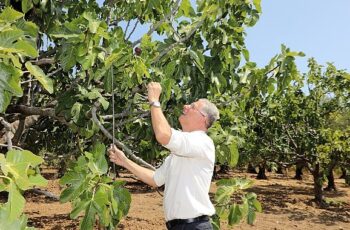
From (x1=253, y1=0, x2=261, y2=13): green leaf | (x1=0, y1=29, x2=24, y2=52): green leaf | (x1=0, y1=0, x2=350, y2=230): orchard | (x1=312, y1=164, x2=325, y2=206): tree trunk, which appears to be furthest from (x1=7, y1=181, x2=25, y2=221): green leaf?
(x1=312, y1=164, x2=325, y2=206): tree trunk

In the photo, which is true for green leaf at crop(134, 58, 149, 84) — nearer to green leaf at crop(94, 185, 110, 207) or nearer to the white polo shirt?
the white polo shirt

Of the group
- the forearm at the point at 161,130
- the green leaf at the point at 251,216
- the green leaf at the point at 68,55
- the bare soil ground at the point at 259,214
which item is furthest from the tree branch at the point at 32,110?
the bare soil ground at the point at 259,214

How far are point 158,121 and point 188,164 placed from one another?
0.45 meters

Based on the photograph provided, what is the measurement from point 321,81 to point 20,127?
51.4ft

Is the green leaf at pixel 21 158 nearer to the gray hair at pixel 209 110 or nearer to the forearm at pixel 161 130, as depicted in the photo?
the forearm at pixel 161 130

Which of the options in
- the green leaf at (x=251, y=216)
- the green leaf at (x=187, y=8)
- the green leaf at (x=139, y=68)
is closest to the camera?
the green leaf at (x=139, y=68)

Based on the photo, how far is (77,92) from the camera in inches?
172

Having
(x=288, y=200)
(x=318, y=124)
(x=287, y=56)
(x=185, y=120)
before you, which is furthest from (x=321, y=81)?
(x=185, y=120)

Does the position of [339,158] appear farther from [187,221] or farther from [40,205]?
[187,221]

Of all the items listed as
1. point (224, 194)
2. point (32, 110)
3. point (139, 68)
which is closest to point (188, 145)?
point (139, 68)

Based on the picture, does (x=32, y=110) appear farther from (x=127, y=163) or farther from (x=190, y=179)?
(x=190, y=179)

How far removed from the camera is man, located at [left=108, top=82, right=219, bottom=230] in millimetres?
3199

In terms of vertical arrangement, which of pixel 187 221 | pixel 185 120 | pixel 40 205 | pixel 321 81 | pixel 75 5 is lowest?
pixel 40 205

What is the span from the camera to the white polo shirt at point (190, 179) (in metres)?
3.28
